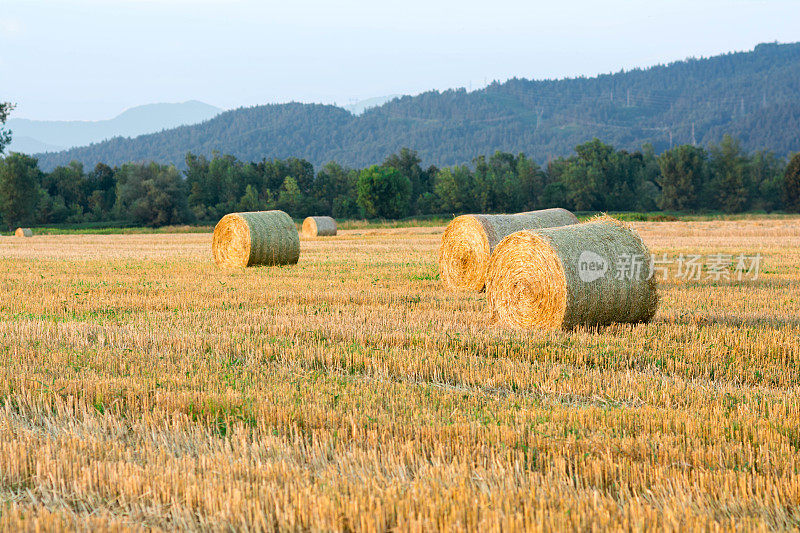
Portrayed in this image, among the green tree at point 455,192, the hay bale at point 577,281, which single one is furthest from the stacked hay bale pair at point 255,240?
the green tree at point 455,192

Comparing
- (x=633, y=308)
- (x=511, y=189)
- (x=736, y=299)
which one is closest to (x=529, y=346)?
(x=633, y=308)

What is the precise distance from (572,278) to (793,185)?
303 feet

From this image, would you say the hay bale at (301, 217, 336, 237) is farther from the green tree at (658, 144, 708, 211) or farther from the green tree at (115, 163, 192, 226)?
the green tree at (658, 144, 708, 211)

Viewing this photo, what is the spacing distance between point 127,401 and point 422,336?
12.0ft

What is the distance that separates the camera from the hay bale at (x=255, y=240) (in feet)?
67.8

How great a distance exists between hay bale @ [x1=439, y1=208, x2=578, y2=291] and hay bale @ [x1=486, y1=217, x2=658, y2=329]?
15.5ft

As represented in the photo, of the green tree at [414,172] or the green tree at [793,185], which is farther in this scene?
the green tree at [414,172]

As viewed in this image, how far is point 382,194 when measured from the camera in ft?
307

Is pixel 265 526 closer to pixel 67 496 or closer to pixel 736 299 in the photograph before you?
pixel 67 496

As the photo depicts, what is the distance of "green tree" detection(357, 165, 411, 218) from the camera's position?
93250 mm

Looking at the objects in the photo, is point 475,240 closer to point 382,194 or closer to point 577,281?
point 577,281

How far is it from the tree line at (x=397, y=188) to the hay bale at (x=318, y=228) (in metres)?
42.9

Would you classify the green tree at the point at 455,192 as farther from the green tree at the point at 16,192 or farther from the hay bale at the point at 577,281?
the hay bale at the point at 577,281

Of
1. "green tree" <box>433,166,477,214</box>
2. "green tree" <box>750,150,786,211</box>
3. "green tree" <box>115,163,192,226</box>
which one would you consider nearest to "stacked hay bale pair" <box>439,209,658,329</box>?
"green tree" <box>115,163,192,226</box>
